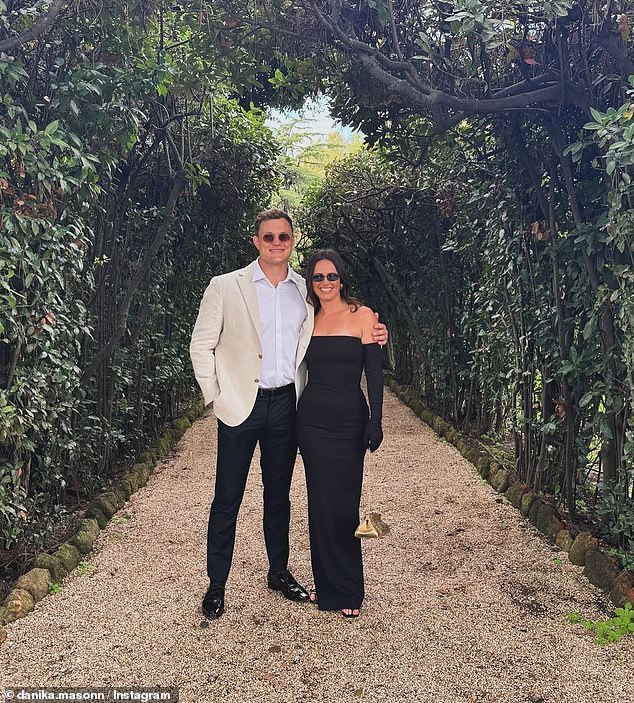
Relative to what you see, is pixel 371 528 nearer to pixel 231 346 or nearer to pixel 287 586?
pixel 287 586

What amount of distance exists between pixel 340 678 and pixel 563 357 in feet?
6.57

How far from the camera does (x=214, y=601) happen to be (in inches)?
109

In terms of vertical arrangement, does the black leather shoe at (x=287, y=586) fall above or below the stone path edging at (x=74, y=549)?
above

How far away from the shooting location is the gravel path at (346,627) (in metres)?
2.26

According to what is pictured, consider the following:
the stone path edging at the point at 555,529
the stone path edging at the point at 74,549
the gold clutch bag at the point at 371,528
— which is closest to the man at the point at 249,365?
the gold clutch bag at the point at 371,528

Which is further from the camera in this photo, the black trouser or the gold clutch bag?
the black trouser

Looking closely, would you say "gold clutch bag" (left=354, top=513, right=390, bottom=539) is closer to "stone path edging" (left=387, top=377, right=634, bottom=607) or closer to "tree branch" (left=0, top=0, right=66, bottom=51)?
"stone path edging" (left=387, top=377, right=634, bottom=607)

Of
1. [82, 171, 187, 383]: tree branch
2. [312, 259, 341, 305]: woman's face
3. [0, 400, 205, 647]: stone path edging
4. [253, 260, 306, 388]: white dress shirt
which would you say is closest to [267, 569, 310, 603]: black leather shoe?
[253, 260, 306, 388]: white dress shirt

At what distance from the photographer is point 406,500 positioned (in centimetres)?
455

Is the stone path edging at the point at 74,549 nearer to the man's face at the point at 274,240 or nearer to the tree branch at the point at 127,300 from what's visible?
the tree branch at the point at 127,300

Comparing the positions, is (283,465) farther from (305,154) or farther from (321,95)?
(305,154)

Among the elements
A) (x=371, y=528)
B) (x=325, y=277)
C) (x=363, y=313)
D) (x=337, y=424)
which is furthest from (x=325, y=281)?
(x=371, y=528)

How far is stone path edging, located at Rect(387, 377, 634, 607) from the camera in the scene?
2828 millimetres

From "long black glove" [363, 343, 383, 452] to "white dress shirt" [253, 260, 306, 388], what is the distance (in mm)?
295
